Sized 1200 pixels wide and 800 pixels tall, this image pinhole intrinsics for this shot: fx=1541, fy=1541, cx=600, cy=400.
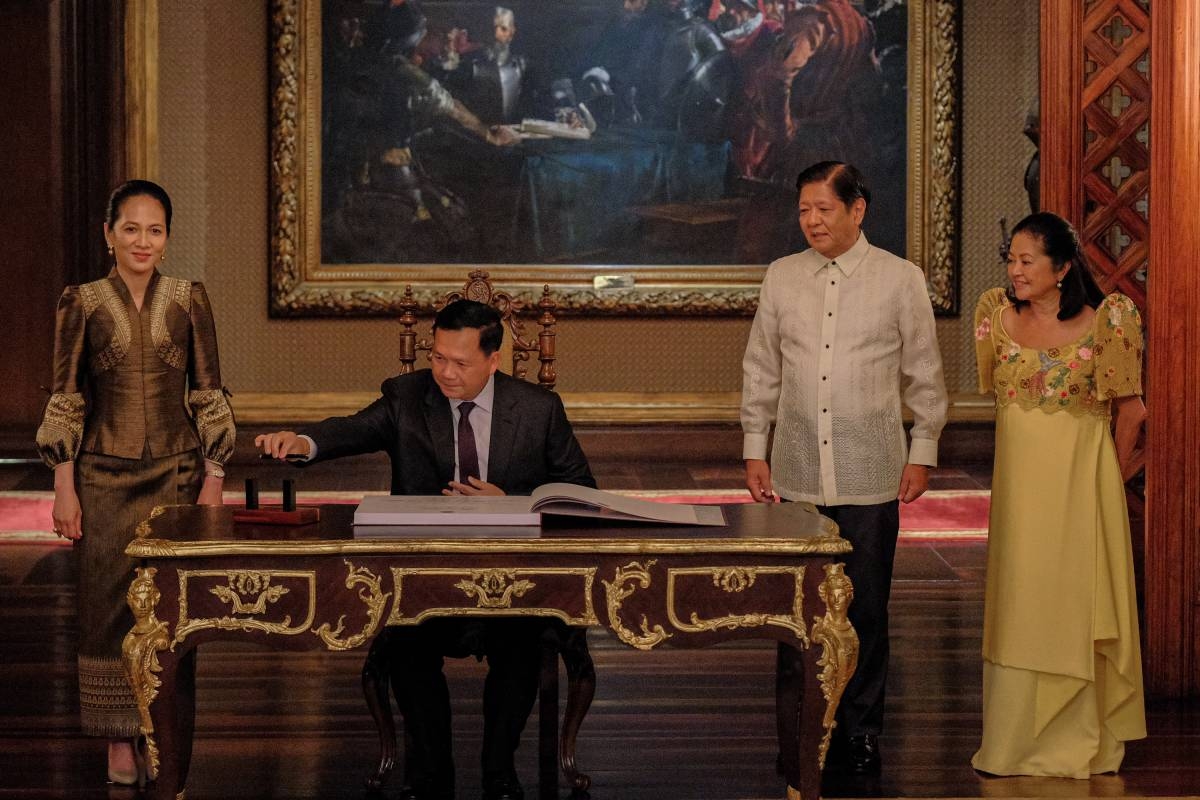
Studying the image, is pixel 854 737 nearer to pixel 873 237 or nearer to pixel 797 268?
pixel 797 268

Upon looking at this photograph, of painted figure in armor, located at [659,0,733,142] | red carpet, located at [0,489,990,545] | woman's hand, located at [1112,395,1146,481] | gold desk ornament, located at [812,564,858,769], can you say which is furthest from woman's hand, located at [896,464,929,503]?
painted figure in armor, located at [659,0,733,142]

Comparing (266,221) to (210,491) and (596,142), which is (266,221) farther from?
(210,491)

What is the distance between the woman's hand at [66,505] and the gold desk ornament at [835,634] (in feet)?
6.31

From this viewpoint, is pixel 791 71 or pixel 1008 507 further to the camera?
pixel 791 71

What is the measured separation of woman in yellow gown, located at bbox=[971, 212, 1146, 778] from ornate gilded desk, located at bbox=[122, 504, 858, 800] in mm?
927

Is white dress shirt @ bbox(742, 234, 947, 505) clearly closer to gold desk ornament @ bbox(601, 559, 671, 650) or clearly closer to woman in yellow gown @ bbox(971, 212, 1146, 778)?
woman in yellow gown @ bbox(971, 212, 1146, 778)

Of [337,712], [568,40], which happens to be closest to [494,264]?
[568,40]

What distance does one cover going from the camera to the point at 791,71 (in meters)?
10.1

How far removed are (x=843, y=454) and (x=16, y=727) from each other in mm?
2547

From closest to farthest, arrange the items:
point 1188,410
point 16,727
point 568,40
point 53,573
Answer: point 16,727 < point 1188,410 < point 53,573 < point 568,40

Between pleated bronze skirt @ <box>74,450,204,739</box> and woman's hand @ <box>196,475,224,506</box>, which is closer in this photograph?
pleated bronze skirt @ <box>74,450,204,739</box>

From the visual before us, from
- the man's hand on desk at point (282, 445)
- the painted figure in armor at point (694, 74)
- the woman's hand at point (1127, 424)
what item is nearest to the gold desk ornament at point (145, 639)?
the man's hand on desk at point (282, 445)

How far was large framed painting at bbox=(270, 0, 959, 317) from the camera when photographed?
10039mm

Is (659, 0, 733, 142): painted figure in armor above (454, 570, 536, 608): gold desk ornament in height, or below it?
above
